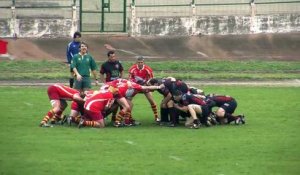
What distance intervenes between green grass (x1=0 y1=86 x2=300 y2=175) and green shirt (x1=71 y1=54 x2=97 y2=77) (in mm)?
1585

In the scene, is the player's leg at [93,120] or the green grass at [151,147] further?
the player's leg at [93,120]

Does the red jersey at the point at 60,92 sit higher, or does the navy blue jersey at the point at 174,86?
the navy blue jersey at the point at 174,86

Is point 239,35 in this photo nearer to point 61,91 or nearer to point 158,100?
point 158,100

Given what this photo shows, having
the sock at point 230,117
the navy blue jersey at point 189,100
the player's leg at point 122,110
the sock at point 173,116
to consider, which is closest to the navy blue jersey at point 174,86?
the navy blue jersey at point 189,100

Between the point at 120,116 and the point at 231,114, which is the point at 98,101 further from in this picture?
the point at 231,114

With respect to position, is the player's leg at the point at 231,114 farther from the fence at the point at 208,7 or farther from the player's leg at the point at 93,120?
the fence at the point at 208,7

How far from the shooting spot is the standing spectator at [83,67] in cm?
2958

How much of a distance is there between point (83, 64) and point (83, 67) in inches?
4.1

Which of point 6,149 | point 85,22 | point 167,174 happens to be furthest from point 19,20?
point 167,174

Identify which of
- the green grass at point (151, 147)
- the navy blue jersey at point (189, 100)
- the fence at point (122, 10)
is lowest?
the green grass at point (151, 147)

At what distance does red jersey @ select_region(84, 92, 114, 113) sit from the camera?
26562 mm

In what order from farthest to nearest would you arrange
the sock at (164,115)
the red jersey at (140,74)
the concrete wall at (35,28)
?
the concrete wall at (35,28)
the red jersey at (140,74)
the sock at (164,115)

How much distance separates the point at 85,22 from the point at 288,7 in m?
10.8

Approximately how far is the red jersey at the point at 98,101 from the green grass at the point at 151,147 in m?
0.56
